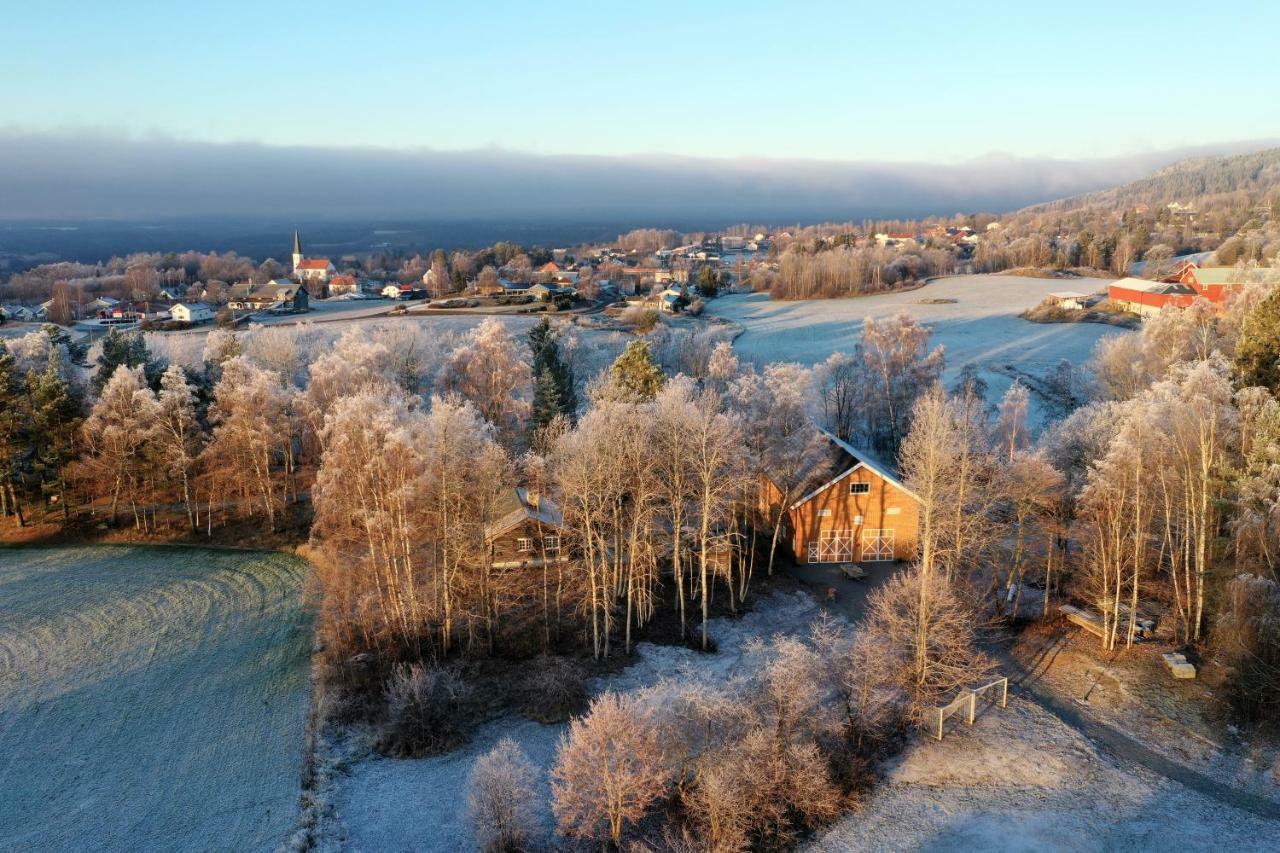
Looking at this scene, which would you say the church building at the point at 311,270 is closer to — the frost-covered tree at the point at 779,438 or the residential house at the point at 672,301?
the residential house at the point at 672,301

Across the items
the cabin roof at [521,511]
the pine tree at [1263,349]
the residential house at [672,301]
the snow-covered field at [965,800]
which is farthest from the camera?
the residential house at [672,301]

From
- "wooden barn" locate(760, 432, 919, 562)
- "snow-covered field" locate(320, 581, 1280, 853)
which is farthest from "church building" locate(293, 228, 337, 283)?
"snow-covered field" locate(320, 581, 1280, 853)

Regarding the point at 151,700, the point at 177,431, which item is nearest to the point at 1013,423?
the point at 151,700

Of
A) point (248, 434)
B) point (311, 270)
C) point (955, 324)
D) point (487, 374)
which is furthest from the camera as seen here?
point (311, 270)

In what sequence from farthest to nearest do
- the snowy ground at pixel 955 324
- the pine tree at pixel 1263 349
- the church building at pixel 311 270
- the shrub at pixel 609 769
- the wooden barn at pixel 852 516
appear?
the church building at pixel 311 270 → the snowy ground at pixel 955 324 → the wooden barn at pixel 852 516 → the pine tree at pixel 1263 349 → the shrub at pixel 609 769

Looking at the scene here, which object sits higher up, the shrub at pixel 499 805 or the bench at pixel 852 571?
the shrub at pixel 499 805

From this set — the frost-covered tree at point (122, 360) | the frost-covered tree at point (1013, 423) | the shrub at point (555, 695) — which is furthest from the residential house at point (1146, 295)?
the frost-covered tree at point (122, 360)

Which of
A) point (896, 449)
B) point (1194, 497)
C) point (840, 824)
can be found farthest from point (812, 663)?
point (896, 449)

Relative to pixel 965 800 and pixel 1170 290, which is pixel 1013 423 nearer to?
pixel 965 800
